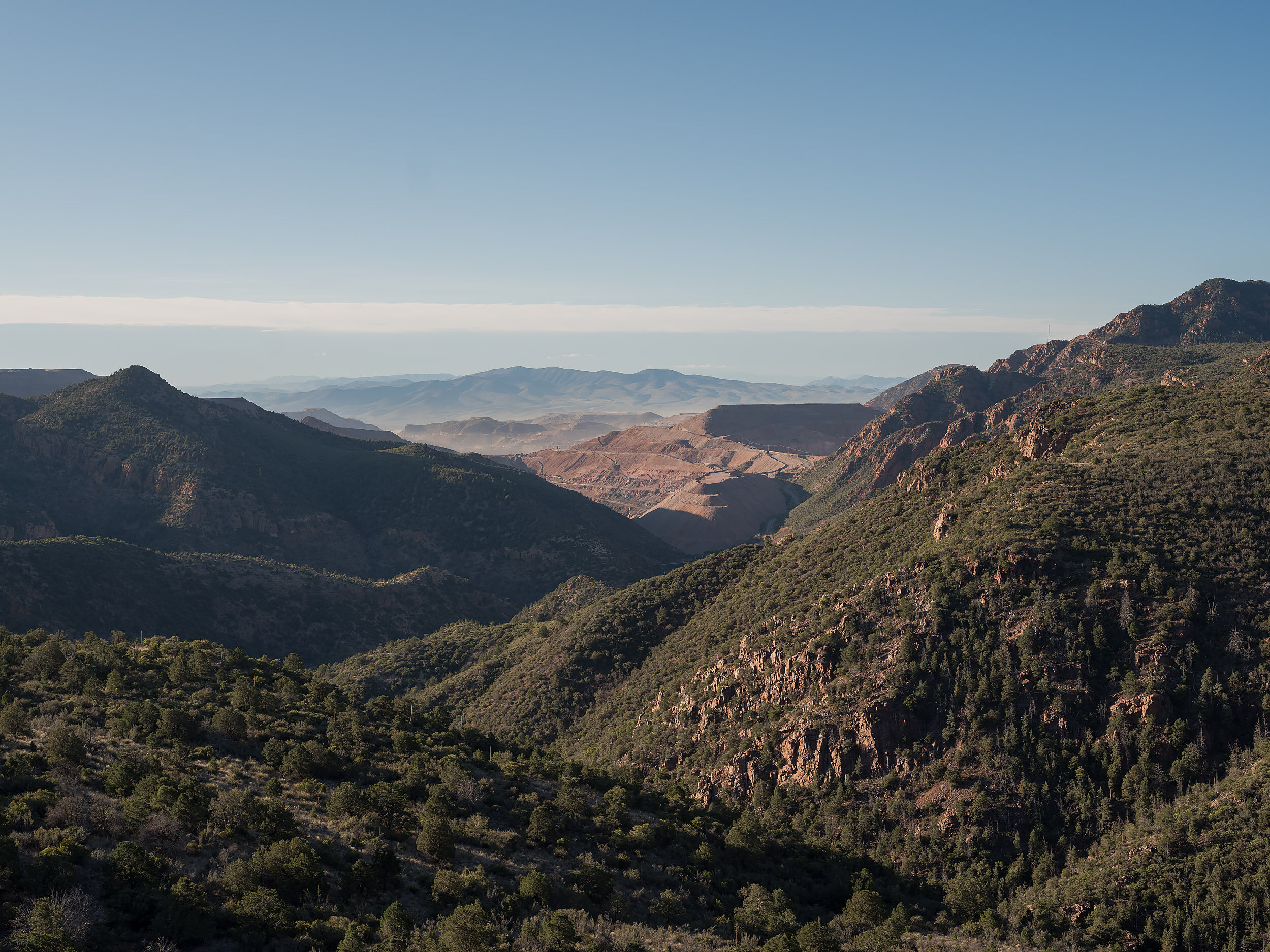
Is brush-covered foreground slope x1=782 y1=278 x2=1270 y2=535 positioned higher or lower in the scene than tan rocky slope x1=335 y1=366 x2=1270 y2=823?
higher

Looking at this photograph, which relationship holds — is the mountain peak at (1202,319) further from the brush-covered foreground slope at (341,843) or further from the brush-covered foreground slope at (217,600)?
the brush-covered foreground slope at (341,843)

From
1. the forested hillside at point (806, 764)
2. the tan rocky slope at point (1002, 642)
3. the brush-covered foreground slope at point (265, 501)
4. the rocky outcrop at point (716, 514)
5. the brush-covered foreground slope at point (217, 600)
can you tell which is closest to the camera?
the forested hillside at point (806, 764)

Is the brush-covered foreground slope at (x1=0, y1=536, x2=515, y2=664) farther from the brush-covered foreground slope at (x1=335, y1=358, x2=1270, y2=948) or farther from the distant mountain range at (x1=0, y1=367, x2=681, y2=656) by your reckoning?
the brush-covered foreground slope at (x1=335, y1=358, x2=1270, y2=948)

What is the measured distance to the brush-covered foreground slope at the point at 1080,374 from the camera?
5748 inches

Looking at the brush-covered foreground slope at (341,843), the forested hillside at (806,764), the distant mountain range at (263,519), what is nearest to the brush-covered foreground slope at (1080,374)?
the distant mountain range at (263,519)

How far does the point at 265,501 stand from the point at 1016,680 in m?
116

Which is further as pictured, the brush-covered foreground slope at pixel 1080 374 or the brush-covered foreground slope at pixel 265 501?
the brush-covered foreground slope at pixel 1080 374

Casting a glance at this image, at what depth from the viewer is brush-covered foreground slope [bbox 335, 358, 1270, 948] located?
34.8 m

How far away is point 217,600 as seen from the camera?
8956 cm

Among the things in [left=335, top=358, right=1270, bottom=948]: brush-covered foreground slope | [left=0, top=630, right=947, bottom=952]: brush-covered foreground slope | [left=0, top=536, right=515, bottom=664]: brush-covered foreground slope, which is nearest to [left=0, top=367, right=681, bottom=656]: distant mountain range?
[left=0, top=536, right=515, bottom=664]: brush-covered foreground slope

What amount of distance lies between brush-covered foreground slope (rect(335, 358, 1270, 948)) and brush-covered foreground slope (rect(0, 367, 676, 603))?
66.0 meters

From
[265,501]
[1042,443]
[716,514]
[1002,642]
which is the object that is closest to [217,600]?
[265,501]

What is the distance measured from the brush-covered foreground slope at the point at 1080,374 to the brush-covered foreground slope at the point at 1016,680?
82876mm

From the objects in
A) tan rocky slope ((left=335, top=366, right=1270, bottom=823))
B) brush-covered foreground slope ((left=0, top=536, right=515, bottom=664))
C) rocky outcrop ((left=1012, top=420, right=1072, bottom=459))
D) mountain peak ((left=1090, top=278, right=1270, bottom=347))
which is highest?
mountain peak ((left=1090, top=278, right=1270, bottom=347))
